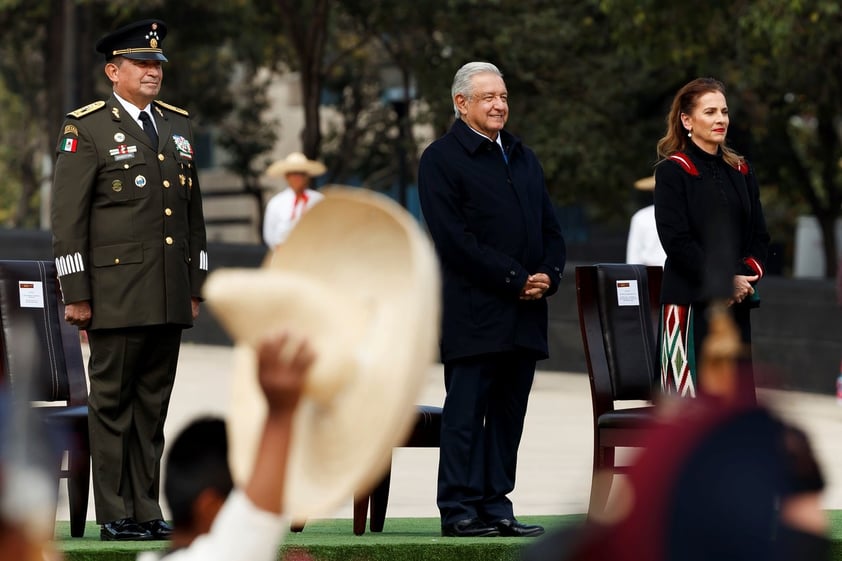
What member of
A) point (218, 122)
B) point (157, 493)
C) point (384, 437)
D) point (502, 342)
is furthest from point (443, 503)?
point (218, 122)

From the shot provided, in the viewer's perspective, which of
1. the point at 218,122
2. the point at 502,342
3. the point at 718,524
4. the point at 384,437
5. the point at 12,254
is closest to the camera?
the point at 718,524

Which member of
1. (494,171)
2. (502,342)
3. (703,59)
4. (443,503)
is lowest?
(443,503)

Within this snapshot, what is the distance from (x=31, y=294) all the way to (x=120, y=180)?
A: 801 mm

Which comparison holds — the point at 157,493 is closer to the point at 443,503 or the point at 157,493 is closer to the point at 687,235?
the point at 443,503

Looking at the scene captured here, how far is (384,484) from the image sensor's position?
706 centimetres

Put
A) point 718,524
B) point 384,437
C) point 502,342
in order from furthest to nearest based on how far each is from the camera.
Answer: point 502,342 → point 384,437 → point 718,524

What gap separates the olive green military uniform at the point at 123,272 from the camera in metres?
6.53

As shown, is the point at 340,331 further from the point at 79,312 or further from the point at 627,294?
the point at 627,294

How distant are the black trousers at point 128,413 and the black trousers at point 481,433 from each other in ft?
3.39

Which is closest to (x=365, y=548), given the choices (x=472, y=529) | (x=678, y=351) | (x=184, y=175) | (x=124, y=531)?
(x=472, y=529)

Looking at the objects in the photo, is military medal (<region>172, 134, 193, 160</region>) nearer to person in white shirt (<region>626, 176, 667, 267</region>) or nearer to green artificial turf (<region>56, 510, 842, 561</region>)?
green artificial turf (<region>56, 510, 842, 561</region>)

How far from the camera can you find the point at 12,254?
70.2 ft

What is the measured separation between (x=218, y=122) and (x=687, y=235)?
2677 cm

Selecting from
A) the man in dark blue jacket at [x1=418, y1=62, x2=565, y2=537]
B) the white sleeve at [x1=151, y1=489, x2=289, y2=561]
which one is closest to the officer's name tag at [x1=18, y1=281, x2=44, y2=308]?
the man in dark blue jacket at [x1=418, y1=62, x2=565, y2=537]
